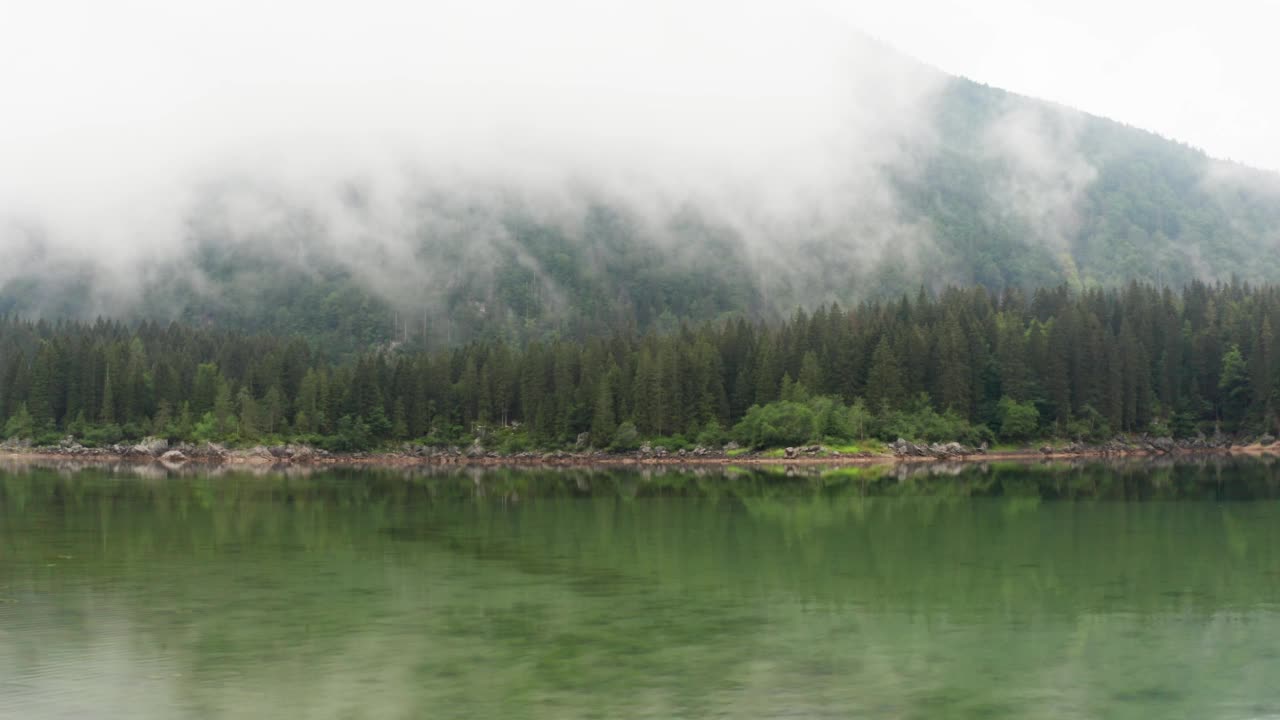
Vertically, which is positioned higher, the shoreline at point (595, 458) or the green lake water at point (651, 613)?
the green lake water at point (651, 613)

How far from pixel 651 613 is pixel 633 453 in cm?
11723

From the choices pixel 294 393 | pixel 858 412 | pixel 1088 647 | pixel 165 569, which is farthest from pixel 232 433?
pixel 1088 647

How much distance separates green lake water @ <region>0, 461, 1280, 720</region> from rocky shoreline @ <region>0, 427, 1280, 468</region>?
7230cm

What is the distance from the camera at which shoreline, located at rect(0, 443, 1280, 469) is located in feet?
421

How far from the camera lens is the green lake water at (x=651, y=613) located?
20141 millimetres

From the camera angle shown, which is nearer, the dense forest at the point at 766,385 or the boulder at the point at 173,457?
the dense forest at the point at 766,385

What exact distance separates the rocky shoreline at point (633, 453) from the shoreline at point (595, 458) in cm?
13

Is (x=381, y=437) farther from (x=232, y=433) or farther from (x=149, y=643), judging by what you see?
(x=149, y=643)

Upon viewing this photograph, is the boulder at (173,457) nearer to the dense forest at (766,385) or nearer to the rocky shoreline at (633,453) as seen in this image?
the rocky shoreline at (633,453)

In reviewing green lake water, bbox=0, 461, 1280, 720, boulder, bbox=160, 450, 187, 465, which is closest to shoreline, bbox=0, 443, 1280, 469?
boulder, bbox=160, 450, 187, 465

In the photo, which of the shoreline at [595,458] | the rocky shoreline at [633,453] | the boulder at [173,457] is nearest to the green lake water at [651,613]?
the shoreline at [595,458]

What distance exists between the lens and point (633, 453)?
14550cm

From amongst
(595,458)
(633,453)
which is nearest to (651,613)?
(595,458)

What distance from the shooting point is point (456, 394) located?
555 ft
